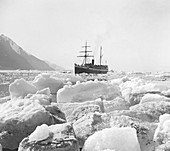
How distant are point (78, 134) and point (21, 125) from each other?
85 centimetres

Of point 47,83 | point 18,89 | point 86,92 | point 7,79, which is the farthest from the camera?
point 7,79

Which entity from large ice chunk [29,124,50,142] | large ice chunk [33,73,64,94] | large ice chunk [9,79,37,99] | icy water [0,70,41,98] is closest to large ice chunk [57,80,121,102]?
large ice chunk [9,79,37,99]

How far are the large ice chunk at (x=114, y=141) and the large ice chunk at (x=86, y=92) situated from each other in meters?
3.67

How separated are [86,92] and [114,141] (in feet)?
12.9

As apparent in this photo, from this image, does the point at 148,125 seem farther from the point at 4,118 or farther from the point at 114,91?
the point at 114,91

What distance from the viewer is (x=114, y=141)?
191 cm

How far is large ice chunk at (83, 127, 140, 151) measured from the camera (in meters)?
1.89

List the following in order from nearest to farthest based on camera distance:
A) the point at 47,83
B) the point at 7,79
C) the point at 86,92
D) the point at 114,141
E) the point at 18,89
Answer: the point at 114,141 < the point at 86,92 < the point at 18,89 < the point at 47,83 < the point at 7,79

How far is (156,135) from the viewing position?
221 cm

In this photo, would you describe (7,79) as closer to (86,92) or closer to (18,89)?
(18,89)

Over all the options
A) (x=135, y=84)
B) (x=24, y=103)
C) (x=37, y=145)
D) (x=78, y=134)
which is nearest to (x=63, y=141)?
(x=37, y=145)

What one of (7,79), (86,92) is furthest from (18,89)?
(7,79)

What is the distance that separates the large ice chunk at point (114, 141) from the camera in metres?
1.89

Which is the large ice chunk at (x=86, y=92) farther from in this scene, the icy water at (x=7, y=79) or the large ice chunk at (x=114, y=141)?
the large ice chunk at (x=114, y=141)
